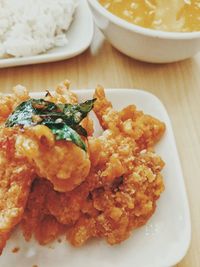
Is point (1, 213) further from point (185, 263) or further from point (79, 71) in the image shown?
point (79, 71)

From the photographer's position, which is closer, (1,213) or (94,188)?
(1,213)

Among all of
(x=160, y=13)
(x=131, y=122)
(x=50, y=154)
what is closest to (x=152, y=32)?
(x=160, y=13)

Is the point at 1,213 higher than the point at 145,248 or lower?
higher

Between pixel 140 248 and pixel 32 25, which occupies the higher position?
pixel 32 25

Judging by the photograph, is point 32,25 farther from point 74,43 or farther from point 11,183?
point 11,183

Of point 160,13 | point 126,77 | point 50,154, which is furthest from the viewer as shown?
point 126,77

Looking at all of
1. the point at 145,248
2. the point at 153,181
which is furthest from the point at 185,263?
the point at 153,181

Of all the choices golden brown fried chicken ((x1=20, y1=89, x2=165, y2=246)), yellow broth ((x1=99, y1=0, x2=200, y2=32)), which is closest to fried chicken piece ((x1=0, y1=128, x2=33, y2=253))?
golden brown fried chicken ((x1=20, y1=89, x2=165, y2=246))
